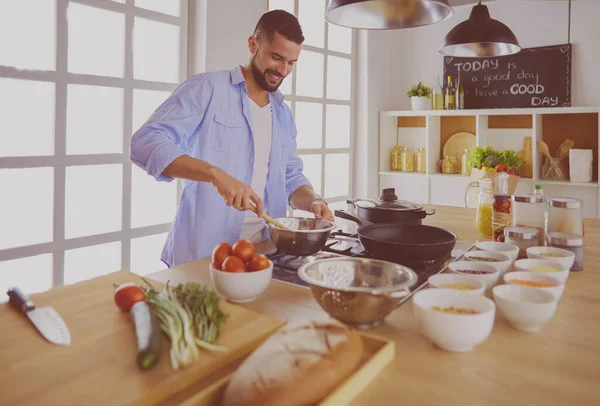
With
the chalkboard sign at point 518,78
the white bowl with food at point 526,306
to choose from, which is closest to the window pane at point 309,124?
the chalkboard sign at point 518,78

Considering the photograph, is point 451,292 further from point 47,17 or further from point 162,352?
point 47,17

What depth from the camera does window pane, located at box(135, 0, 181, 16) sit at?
2.52 meters

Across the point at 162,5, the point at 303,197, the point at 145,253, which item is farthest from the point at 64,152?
the point at 303,197

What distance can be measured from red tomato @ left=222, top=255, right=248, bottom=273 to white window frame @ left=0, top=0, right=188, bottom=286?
1.42 meters

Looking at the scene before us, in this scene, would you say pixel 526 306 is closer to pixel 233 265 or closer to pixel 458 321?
pixel 458 321

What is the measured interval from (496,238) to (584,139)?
8.78 ft

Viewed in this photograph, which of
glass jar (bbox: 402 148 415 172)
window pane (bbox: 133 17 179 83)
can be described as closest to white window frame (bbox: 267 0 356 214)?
glass jar (bbox: 402 148 415 172)

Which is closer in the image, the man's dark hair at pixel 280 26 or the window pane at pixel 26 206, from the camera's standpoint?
the man's dark hair at pixel 280 26

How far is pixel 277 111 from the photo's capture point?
7.13 feet

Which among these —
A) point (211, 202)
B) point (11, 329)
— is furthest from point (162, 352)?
point (211, 202)

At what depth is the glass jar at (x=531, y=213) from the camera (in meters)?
1.66

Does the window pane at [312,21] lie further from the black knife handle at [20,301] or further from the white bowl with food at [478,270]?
the black knife handle at [20,301]

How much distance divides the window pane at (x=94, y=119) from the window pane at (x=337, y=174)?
193cm

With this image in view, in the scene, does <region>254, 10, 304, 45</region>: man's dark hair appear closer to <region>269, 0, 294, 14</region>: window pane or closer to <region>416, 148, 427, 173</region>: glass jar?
<region>269, 0, 294, 14</region>: window pane
